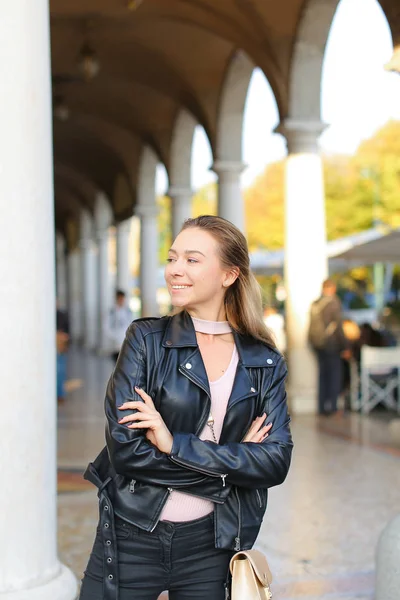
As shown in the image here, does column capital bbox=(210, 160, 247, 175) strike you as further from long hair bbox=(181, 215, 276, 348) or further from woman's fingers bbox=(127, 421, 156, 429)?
woman's fingers bbox=(127, 421, 156, 429)

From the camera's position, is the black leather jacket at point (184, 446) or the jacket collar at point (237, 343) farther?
the jacket collar at point (237, 343)

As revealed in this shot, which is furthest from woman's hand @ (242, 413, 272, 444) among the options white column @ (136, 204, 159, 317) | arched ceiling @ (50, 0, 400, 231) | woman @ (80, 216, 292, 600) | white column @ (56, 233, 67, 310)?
white column @ (56, 233, 67, 310)

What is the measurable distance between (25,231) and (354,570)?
2776mm

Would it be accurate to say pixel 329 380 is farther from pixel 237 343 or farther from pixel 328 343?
pixel 237 343

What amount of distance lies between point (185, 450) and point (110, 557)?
352mm

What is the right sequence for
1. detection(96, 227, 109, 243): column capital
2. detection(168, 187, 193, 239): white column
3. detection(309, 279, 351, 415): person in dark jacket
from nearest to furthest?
detection(309, 279, 351, 415): person in dark jacket < detection(168, 187, 193, 239): white column < detection(96, 227, 109, 243): column capital

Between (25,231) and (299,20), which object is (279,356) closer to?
(25,231)

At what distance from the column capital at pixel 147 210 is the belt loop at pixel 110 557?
20988 mm

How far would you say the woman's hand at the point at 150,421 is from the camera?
90.4 inches

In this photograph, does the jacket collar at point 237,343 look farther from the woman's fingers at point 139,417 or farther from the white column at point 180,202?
the white column at point 180,202

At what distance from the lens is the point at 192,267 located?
97.7 inches

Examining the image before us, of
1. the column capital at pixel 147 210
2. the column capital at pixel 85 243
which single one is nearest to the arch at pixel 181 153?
the column capital at pixel 147 210

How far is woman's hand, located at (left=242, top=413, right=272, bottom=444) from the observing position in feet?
7.98

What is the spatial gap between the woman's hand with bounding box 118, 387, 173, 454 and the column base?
1.58 meters
